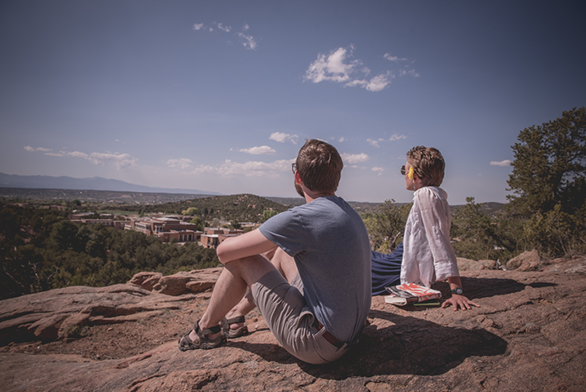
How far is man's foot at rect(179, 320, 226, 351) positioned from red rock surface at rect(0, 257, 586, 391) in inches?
1.9

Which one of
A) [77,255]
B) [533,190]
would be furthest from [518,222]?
[77,255]

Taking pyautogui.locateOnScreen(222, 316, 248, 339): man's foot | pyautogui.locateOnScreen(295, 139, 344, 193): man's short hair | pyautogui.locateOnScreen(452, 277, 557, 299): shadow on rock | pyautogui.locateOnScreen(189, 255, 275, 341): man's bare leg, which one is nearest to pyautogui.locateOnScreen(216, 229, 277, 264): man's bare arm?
pyautogui.locateOnScreen(189, 255, 275, 341): man's bare leg

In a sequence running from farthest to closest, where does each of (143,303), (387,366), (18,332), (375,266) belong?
(143,303) < (18,332) < (375,266) < (387,366)

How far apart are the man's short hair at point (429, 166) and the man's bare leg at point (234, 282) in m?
1.77

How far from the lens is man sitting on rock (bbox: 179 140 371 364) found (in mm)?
1425

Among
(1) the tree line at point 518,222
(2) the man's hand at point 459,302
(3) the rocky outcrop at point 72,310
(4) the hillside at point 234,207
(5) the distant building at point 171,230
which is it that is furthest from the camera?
(4) the hillside at point 234,207

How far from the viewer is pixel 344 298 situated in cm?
147

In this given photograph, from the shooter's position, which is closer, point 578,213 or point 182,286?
point 182,286

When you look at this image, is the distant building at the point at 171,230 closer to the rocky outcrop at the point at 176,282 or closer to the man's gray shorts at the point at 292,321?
the rocky outcrop at the point at 176,282

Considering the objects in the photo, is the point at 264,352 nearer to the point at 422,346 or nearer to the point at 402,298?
the point at 422,346

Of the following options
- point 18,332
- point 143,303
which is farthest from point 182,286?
point 18,332

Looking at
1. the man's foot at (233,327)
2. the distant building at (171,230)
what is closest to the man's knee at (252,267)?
the man's foot at (233,327)

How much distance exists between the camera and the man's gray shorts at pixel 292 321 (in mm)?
1493

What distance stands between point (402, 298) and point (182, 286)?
5.38m
